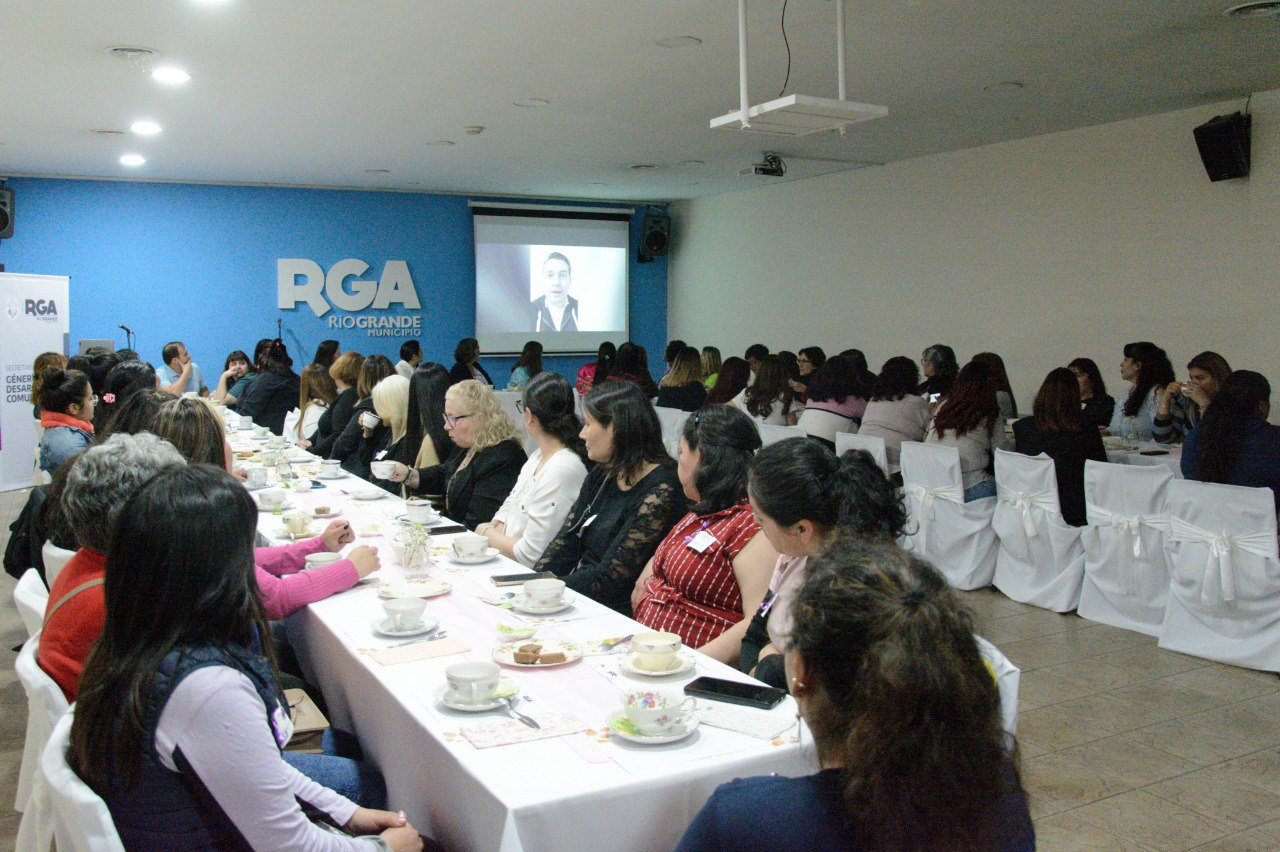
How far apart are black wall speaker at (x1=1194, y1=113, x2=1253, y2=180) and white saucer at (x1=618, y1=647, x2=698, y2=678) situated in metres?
6.03

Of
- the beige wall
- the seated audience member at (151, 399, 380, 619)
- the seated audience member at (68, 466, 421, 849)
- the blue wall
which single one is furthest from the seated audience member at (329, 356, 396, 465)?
the blue wall

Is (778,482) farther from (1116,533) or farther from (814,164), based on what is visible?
(814,164)

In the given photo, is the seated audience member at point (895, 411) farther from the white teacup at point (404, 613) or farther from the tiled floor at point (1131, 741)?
the white teacup at point (404, 613)

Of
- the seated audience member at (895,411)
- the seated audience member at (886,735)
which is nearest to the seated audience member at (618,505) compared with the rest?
the seated audience member at (886,735)

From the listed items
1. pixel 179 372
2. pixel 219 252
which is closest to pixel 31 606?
pixel 179 372

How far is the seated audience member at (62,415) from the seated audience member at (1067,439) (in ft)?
15.1

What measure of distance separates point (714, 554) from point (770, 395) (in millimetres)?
4612

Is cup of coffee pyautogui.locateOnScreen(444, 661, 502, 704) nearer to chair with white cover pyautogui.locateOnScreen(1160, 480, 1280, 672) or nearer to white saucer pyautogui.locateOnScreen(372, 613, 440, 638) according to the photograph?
white saucer pyautogui.locateOnScreen(372, 613, 440, 638)

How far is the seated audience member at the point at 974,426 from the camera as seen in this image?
5.40 m

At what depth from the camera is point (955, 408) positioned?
215 inches

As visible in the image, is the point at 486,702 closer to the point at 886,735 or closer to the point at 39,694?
the point at 39,694

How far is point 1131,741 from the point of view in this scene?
3.42 meters

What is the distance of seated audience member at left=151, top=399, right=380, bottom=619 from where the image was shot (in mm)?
2703

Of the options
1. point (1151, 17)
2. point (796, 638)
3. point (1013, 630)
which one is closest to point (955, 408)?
point (1013, 630)
